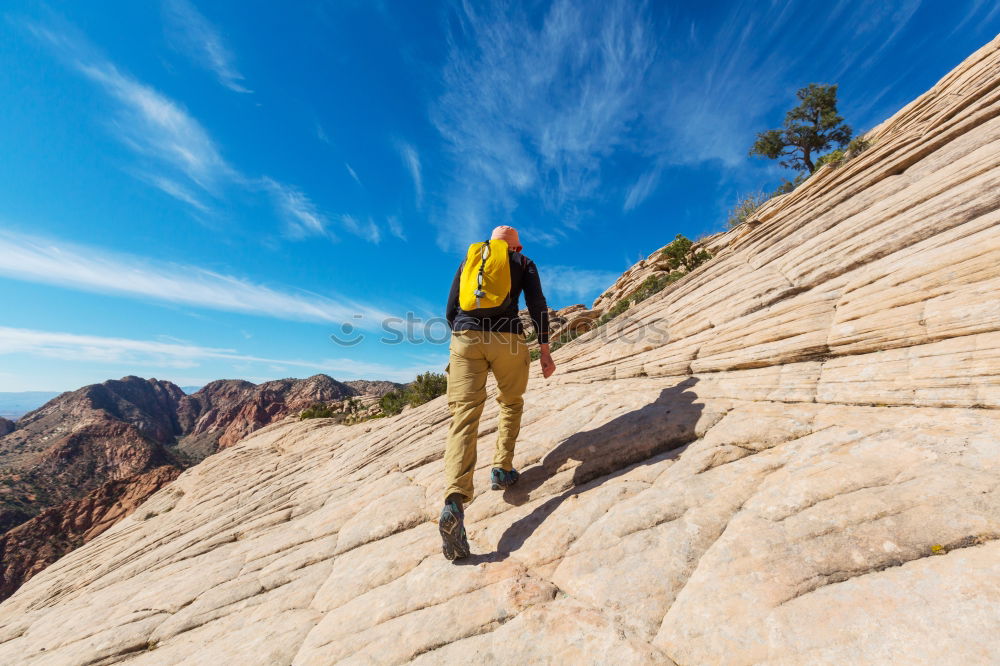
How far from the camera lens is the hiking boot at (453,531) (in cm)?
434

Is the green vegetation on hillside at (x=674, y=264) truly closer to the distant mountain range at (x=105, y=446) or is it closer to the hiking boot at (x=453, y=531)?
the hiking boot at (x=453, y=531)

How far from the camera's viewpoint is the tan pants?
4512mm

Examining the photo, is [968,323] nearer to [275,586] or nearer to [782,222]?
[275,586]

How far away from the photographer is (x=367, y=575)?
202 inches

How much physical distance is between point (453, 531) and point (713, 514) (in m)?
2.75

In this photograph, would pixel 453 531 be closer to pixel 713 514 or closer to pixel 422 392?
pixel 713 514

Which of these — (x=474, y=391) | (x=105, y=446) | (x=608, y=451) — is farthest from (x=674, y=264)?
(x=105, y=446)

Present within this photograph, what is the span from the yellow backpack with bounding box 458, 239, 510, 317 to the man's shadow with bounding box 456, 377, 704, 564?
267 centimetres

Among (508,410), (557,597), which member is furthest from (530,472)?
(557,597)

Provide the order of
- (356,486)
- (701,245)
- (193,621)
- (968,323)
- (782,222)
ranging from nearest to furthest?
1. (968,323)
2. (193,621)
3. (356,486)
4. (782,222)
5. (701,245)

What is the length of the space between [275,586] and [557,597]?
511 centimetres

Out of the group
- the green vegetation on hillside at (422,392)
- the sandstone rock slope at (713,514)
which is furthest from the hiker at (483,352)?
the green vegetation on hillside at (422,392)

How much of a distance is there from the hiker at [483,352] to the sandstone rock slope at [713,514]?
0.72 meters

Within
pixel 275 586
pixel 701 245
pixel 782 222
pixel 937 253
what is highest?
pixel 701 245
